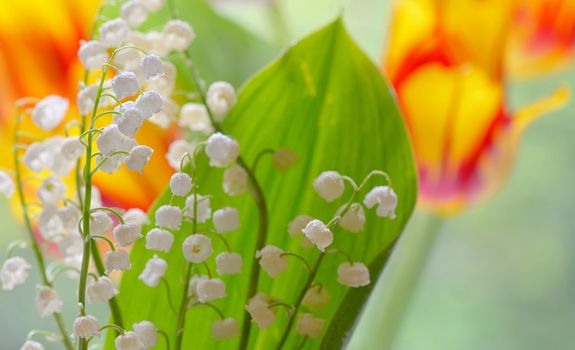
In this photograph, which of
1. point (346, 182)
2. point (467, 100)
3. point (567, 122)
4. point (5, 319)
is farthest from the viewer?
point (567, 122)

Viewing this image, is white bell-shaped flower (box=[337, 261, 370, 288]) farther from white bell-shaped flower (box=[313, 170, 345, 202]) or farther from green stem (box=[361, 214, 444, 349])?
green stem (box=[361, 214, 444, 349])

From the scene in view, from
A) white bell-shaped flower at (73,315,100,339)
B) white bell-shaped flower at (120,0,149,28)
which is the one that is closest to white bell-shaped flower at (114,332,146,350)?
white bell-shaped flower at (73,315,100,339)

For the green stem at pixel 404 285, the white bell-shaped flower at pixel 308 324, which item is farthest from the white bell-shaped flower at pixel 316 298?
the green stem at pixel 404 285

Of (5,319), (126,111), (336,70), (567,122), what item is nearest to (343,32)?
(336,70)

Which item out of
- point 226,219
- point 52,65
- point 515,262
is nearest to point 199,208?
point 226,219

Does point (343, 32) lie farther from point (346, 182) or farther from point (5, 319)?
point (5, 319)

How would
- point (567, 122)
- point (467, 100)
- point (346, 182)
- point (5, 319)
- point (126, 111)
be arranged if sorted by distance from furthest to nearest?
point (567, 122) → point (5, 319) → point (467, 100) → point (346, 182) → point (126, 111)
